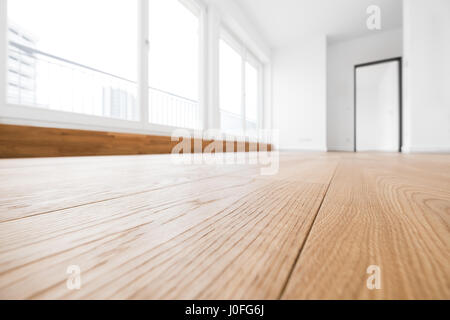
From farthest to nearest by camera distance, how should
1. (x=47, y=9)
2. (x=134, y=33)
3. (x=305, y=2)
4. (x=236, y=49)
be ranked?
(x=236, y=49) → (x=305, y=2) → (x=134, y=33) → (x=47, y=9)

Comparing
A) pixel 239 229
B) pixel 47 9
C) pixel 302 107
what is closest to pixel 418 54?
pixel 302 107

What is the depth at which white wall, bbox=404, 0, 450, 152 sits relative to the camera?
7.44 ft

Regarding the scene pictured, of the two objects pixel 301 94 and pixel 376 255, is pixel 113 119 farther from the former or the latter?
pixel 301 94

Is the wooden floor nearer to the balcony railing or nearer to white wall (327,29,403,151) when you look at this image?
the balcony railing

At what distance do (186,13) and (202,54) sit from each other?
21.6 inches

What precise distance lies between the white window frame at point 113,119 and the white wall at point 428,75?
2.29 metres

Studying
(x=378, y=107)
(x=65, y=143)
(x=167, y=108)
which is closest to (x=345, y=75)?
(x=378, y=107)

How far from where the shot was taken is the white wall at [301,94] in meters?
4.45

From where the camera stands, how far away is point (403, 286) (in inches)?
3.2

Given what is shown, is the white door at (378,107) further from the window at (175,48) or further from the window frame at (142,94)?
the window at (175,48)

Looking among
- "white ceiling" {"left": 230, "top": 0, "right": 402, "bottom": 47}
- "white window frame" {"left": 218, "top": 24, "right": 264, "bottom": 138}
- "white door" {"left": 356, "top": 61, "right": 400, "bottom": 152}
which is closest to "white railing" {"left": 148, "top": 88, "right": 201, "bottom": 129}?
"white window frame" {"left": 218, "top": 24, "right": 264, "bottom": 138}

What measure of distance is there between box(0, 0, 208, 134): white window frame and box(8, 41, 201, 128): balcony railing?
Result: 13 cm
